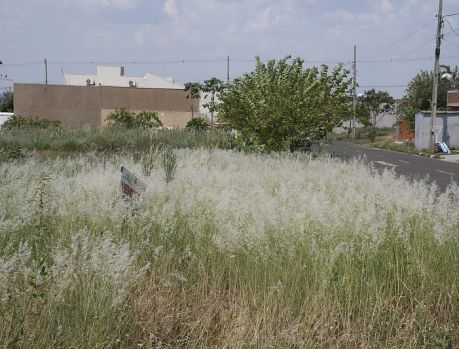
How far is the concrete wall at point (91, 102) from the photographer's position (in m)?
54.4

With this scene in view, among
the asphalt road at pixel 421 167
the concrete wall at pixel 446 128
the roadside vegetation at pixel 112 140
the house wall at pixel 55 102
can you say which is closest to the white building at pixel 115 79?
the house wall at pixel 55 102

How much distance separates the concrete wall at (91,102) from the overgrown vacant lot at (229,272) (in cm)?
4931

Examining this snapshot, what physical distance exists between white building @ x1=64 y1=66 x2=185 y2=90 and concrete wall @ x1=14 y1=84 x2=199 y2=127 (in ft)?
76.1

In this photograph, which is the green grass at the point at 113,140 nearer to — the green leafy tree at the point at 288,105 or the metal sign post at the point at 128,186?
the green leafy tree at the point at 288,105

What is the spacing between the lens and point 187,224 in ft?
17.0

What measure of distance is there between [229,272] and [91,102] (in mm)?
52519

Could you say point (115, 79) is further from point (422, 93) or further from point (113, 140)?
point (113, 140)

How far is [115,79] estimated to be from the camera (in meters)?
84.4

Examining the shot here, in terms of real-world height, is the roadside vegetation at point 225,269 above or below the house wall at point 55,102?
below

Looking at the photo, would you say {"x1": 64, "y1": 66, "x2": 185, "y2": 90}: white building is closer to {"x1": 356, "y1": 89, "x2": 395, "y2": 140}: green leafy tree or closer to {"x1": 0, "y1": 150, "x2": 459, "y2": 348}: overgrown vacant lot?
{"x1": 356, "y1": 89, "x2": 395, "y2": 140}: green leafy tree

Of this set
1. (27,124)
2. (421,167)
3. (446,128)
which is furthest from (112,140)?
(446,128)

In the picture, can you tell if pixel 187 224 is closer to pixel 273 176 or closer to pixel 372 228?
pixel 372 228

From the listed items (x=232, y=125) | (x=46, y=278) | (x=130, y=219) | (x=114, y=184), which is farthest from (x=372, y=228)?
(x=232, y=125)

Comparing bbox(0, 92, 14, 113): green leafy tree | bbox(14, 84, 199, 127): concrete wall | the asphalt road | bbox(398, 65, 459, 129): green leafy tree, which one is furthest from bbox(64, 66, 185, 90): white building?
the asphalt road
